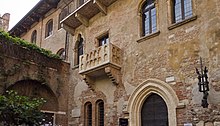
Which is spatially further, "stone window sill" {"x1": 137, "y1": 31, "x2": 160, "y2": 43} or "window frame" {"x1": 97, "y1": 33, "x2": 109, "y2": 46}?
"window frame" {"x1": 97, "y1": 33, "x2": 109, "y2": 46}

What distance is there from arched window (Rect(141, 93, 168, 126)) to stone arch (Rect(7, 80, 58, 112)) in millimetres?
5220

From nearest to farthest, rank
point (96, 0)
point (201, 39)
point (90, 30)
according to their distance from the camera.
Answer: point (201, 39), point (96, 0), point (90, 30)

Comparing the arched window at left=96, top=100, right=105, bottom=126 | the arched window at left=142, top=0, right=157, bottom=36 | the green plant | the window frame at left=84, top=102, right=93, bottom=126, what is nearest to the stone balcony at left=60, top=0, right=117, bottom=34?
the arched window at left=142, top=0, right=157, bottom=36

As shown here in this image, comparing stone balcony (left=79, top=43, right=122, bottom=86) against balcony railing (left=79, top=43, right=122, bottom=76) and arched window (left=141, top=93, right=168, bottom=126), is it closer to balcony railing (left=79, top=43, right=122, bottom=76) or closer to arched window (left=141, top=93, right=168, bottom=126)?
balcony railing (left=79, top=43, right=122, bottom=76)

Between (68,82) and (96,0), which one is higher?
(96,0)

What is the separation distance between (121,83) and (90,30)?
4.00 m

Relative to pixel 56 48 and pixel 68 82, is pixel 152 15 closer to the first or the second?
pixel 68 82

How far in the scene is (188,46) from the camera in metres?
9.13

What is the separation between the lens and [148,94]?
10.0 metres

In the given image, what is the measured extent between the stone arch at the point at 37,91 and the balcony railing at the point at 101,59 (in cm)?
247

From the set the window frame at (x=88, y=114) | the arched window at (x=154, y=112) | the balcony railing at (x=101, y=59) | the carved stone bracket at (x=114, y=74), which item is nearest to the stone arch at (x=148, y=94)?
the arched window at (x=154, y=112)

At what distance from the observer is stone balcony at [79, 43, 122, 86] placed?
1099 centimetres

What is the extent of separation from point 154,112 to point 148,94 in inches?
28.3

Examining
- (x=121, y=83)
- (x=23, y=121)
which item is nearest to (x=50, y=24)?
(x=121, y=83)
